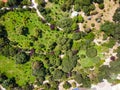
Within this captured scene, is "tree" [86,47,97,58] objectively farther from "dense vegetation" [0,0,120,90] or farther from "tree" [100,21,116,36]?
"tree" [100,21,116,36]

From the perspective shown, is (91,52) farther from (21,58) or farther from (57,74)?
(21,58)

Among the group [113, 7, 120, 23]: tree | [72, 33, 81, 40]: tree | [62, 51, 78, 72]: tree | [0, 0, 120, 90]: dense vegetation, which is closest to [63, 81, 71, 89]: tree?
[0, 0, 120, 90]: dense vegetation

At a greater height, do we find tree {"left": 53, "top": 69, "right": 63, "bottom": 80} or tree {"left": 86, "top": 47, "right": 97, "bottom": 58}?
tree {"left": 86, "top": 47, "right": 97, "bottom": 58}

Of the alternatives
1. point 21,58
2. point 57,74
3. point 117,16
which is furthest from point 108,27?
point 21,58

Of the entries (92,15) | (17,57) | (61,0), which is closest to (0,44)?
(17,57)

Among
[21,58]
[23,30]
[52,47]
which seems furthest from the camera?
[52,47]

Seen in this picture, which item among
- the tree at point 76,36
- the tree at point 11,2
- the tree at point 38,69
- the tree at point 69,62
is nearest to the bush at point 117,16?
the tree at point 76,36

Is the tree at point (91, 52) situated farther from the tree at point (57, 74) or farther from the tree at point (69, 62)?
the tree at point (57, 74)

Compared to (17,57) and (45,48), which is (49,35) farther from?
(17,57)
